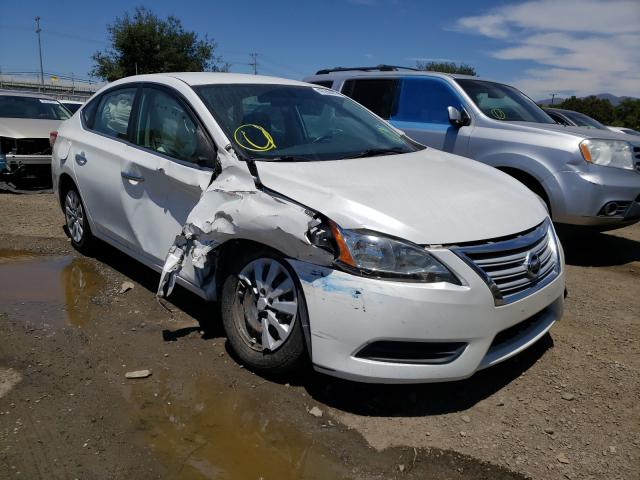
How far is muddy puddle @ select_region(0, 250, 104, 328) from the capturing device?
3928mm

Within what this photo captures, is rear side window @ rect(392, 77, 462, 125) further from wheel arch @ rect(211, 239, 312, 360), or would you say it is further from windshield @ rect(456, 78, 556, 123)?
wheel arch @ rect(211, 239, 312, 360)

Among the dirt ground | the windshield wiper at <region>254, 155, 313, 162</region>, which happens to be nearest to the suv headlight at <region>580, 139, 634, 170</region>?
the dirt ground

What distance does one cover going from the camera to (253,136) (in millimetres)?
3400

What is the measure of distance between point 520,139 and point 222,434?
4.47 meters

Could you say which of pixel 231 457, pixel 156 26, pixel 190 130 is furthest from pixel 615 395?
pixel 156 26

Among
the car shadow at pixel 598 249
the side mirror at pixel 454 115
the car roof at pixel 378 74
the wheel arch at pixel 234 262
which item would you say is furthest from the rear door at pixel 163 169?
the car shadow at pixel 598 249

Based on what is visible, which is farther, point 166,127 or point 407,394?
point 166,127

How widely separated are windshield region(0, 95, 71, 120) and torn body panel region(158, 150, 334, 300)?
307 inches

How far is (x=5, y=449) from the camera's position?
247 cm

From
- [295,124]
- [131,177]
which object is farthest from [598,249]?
[131,177]

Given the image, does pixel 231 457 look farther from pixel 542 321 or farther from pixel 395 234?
pixel 542 321

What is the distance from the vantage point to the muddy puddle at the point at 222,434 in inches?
94.6

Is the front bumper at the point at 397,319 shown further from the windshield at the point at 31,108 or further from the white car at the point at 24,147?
the windshield at the point at 31,108

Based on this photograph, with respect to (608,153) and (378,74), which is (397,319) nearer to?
(608,153)
